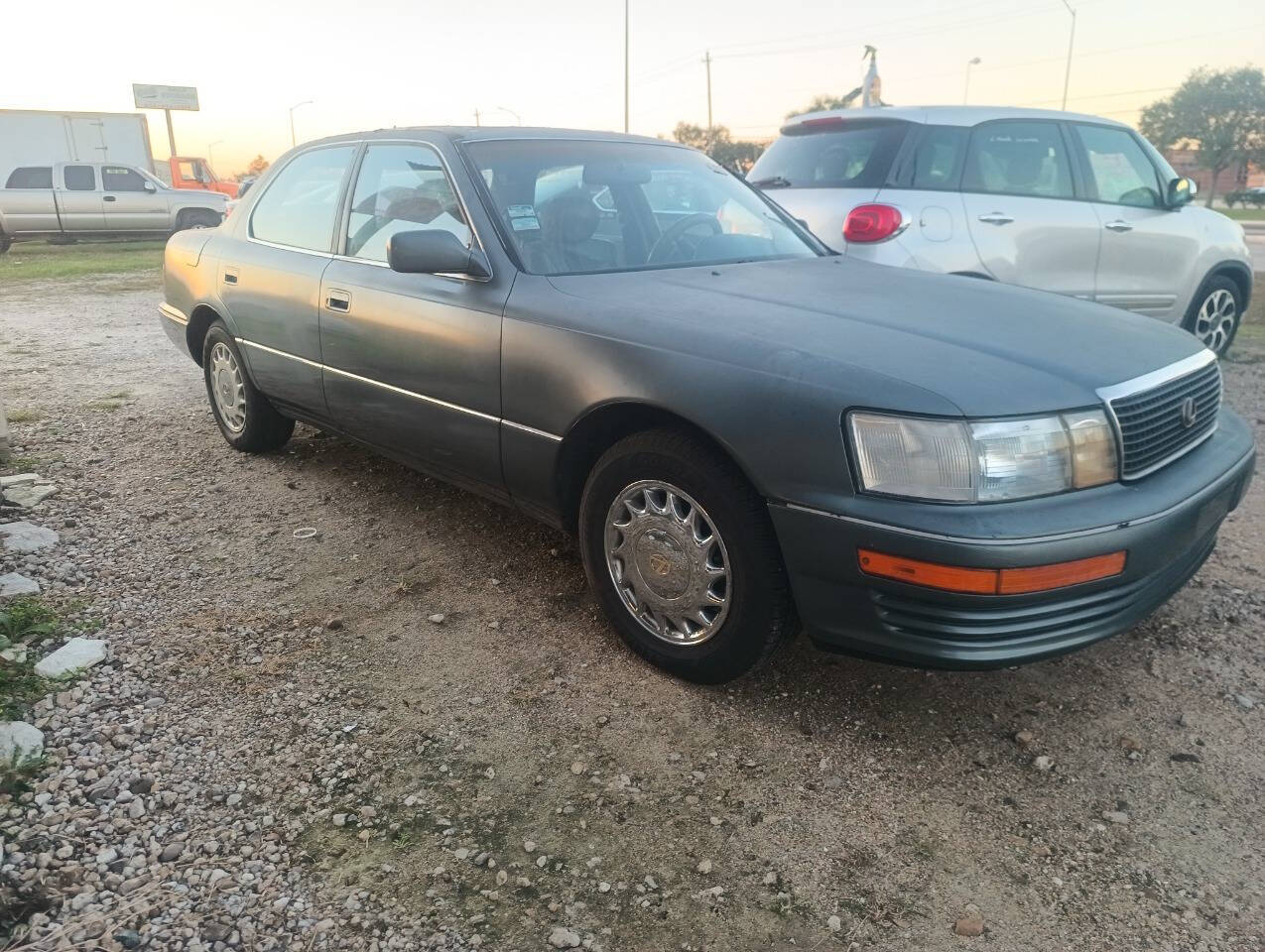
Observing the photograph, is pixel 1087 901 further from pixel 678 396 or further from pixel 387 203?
pixel 387 203

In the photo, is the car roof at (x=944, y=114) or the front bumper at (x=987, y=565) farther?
the car roof at (x=944, y=114)

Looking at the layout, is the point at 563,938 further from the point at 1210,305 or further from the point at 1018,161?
the point at 1210,305

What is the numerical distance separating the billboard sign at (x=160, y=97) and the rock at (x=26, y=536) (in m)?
65.8

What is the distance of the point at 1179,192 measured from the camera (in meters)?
6.00

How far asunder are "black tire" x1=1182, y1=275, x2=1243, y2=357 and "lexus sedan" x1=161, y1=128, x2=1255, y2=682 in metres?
4.21

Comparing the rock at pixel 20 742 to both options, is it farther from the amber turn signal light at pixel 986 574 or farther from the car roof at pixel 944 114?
the car roof at pixel 944 114

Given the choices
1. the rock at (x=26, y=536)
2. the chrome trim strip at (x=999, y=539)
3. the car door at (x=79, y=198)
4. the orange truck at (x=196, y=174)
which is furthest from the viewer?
the orange truck at (x=196, y=174)

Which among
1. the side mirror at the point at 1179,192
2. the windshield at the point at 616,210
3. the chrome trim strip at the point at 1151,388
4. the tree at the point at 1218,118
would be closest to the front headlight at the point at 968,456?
the chrome trim strip at the point at 1151,388

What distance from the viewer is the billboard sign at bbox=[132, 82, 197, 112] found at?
59.8 meters

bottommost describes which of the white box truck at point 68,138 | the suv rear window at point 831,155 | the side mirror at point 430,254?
the side mirror at point 430,254

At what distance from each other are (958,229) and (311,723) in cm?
434

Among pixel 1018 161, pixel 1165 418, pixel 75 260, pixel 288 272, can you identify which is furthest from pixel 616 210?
pixel 75 260

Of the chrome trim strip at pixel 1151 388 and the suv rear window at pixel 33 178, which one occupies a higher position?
the suv rear window at pixel 33 178

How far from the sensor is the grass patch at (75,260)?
13930mm
